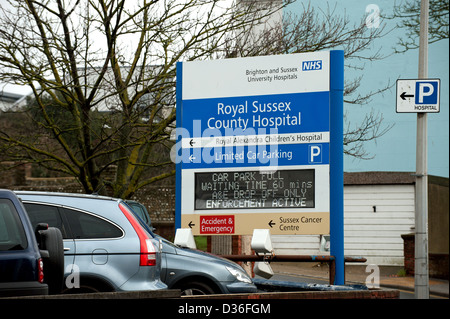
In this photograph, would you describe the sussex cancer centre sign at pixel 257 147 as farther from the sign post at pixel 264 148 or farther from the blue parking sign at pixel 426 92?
the blue parking sign at pixel 426 92

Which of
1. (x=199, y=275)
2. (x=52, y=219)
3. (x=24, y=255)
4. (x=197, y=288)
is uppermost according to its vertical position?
(x=52, y=219)

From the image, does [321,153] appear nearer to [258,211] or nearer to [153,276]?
[258,211]

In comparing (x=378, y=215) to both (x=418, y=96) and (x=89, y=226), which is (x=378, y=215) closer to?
(x=418, y=96)

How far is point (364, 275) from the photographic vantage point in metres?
27.6

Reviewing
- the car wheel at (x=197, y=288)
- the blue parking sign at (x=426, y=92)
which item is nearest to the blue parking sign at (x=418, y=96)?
the blue parking sign at (x=426, y=92)

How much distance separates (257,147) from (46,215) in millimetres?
4881

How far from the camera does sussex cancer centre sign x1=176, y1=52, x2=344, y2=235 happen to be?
13070mm

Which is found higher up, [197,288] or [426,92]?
[426,92]

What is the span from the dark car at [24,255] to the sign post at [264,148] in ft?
20.6

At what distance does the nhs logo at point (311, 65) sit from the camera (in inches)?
519

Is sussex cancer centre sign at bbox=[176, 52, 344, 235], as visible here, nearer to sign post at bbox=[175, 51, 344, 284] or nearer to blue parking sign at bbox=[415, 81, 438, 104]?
sign post at bbox=[175, 51, 344, 284]

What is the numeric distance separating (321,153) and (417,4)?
13.9 metres

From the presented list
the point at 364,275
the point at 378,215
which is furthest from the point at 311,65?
the point at 378,215
